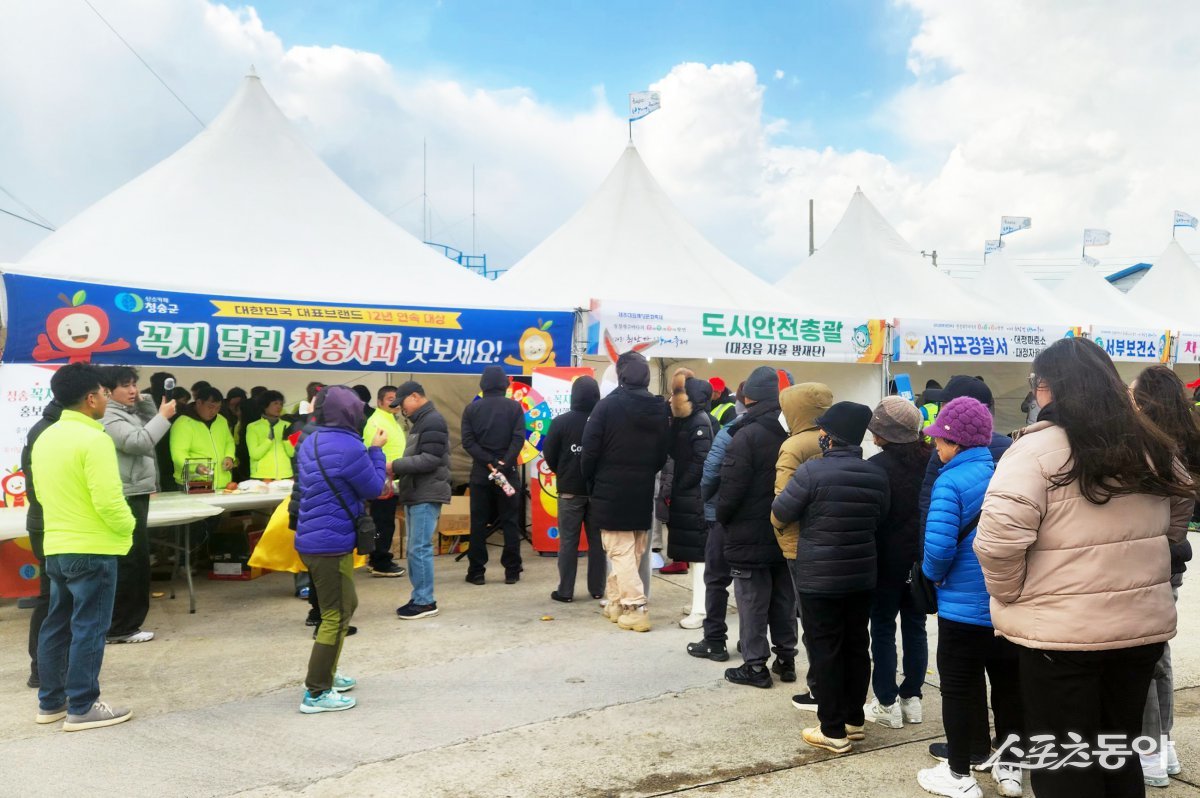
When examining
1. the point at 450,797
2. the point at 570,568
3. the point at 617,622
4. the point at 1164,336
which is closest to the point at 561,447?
the point at 570,568

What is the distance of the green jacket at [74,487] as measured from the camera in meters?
3.43

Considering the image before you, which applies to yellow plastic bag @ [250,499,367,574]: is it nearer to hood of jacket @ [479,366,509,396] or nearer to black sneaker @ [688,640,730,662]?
hood of jacket @ [479,366,509,396]

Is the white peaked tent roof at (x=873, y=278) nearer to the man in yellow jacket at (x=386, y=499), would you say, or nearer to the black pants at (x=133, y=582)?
the man in yellow jacket at (x=386, y=499)

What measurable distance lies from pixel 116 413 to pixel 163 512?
83 cm

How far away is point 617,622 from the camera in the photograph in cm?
517

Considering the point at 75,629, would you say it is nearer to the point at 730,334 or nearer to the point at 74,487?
the point at 74,487

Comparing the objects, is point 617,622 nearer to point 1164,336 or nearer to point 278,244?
point 278,244

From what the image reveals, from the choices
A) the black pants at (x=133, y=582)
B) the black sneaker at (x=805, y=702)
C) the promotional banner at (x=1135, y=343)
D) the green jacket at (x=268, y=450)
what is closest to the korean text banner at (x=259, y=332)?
the green jacket at (x=268, y=450)

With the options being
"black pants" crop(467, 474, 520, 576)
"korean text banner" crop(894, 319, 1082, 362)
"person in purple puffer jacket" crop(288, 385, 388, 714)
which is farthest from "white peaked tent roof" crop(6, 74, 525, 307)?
"korean text banner" crop(894, 319, 1082, 362)

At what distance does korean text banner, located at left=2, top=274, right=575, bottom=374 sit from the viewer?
5.54 meters

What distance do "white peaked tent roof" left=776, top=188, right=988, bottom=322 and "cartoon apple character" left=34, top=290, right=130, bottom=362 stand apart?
31.5 ft

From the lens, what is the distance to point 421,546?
5.24 meters

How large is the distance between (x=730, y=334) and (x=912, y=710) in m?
5.70

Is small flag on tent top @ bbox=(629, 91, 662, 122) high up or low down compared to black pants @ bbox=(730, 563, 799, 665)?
up
